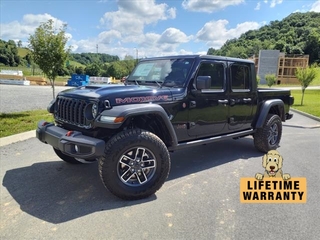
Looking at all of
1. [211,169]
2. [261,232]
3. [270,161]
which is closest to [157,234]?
[261,232]

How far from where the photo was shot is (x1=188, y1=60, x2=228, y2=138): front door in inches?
167

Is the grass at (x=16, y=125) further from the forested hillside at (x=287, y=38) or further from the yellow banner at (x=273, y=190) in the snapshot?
the forested hillside at (x=287, y=38)

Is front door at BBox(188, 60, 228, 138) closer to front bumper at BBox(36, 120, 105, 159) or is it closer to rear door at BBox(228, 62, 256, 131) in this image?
rear door at BBox(228, 62, 256, 131)

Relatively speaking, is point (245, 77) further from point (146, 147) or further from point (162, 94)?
point (146, 147)

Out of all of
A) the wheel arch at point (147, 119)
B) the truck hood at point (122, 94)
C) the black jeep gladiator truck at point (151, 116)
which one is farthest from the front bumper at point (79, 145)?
the truck hood at point (122, 94)

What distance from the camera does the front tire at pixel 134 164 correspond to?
10.8 ft

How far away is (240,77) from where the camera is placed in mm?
5086

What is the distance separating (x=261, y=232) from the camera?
9.14ft

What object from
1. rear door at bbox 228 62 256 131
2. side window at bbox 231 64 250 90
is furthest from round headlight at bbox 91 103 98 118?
side window at bbox 231 64 250 90

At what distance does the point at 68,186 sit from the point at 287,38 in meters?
133

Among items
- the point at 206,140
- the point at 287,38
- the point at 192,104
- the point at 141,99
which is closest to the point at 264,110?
the point at 206,140

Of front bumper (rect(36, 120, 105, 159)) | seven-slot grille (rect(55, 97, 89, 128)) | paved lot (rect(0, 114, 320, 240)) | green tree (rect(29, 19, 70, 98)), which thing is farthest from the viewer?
green tree (rect(29, 19, 70, 98))

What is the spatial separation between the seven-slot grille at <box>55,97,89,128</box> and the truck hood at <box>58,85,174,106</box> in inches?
3.2

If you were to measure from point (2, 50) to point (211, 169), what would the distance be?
333 ft
